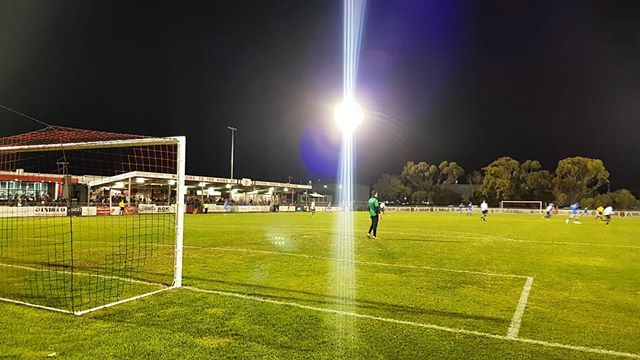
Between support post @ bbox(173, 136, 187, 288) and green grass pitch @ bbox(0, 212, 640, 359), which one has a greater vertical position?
support post @ bbox(173, 136, 187, 288)

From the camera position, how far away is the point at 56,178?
145 ft

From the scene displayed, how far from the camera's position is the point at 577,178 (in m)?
70.8

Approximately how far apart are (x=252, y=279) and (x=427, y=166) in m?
88.9

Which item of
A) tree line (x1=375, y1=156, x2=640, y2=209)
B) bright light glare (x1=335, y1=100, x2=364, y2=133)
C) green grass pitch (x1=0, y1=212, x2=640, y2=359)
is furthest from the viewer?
tree line (x1=375, y1=156, x2=640, y2=209)

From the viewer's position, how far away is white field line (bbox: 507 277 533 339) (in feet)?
18.0

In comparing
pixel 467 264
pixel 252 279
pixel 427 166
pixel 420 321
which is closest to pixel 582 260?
pixel 467 264

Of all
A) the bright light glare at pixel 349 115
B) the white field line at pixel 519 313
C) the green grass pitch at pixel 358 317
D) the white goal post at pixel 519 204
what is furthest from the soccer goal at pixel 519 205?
the white field line at pixel 519 313

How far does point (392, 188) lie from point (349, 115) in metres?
56.2

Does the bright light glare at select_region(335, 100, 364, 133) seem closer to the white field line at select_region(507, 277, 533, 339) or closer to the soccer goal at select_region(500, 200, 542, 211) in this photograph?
the white field line at select_region(507, 277, 533, 339)

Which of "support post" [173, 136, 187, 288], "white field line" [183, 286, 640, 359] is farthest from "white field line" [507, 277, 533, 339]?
"support post" [173, 136, 187, 288]

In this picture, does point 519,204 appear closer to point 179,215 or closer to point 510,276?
point 510,276

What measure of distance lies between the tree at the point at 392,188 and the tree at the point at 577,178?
3010 centimetres

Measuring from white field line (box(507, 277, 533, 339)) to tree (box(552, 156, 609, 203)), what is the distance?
70.8 meters

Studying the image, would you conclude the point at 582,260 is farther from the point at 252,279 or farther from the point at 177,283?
the point at 177,283
